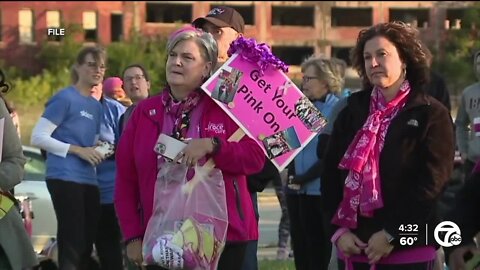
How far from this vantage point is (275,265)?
977cm

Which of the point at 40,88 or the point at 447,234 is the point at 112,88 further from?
the point at 40,88

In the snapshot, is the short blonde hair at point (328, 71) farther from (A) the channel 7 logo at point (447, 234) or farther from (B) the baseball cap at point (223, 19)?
(A) the channel 7 logo at point (447, 234)

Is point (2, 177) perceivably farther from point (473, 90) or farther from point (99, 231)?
point (473, 90)

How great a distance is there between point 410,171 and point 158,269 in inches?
52.1

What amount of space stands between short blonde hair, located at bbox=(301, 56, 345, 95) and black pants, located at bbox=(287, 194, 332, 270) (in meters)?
0.95

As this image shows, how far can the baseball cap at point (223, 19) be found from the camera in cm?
580

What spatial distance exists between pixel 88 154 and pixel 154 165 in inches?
124

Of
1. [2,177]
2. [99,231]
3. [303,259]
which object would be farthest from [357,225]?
[99,231]

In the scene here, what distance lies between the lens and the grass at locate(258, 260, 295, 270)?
9523 millimetres

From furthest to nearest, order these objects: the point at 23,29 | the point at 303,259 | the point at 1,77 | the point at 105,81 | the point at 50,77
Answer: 1. the point at 50,77
2. the point at 23,29
3. the point at 105,81
4. the point at 303,259
5. the point at 1,77

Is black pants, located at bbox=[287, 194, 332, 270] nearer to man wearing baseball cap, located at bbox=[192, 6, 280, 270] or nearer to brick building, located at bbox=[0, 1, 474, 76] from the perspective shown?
man wearing baseball cap, located at bbox=[192, 6, 280, 270]

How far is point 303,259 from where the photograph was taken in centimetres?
810

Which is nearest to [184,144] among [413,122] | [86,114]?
[413,122]

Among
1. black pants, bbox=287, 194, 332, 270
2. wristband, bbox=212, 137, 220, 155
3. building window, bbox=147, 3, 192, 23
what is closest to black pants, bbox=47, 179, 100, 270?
black pants, bbox=287, 194, 332, 270
